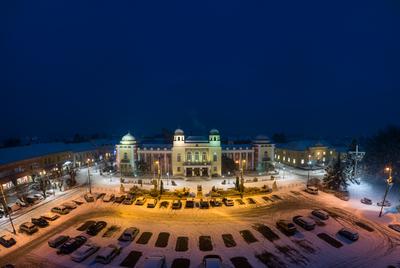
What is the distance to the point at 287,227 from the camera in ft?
87.4

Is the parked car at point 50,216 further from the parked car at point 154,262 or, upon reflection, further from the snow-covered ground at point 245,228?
the parked car at point 154,262

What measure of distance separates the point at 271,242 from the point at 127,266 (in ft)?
50.3

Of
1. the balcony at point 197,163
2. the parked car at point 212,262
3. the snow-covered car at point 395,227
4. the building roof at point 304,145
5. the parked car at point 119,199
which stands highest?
the building roof at point 304,145

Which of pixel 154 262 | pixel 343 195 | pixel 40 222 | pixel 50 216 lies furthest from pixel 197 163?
pixel 154 262

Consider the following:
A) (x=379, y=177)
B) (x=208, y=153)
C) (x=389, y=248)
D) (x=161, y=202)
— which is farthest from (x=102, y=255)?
(x=379, y=177)

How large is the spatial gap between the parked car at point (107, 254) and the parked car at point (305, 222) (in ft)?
72.1

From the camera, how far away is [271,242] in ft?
80.7

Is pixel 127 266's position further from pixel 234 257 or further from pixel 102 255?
pixel 234 257

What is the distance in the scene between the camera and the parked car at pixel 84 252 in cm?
2141

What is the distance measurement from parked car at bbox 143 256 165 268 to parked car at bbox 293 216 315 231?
17937 millimetres

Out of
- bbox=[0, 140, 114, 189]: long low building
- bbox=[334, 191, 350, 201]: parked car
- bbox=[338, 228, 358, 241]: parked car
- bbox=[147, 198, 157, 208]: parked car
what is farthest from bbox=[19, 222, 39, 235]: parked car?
bbox=[334, 191, 350, 201]: parked car

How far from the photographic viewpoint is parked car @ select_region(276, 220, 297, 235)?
2630 cm

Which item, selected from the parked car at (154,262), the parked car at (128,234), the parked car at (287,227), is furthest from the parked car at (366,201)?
the parked car at (128,234)

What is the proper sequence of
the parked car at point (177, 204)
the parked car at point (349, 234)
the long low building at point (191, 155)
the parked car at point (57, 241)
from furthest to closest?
the long low building at point (191, 155)
the parked car at point (177, 204)
the parked car at point (349, 234)
the parked car at point (57, 241)
